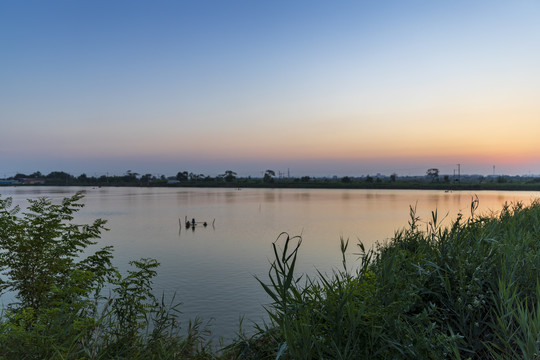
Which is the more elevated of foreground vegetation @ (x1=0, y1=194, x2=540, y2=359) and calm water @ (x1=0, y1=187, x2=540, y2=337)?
foreground vegetation @ (x1=0, y1=194, x2=540, y2=359)

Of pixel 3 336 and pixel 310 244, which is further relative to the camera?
pixel 310 244

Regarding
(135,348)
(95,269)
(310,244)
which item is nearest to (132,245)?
(310,244)

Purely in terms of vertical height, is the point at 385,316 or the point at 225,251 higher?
the point at 385,316

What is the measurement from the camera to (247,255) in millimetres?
26781

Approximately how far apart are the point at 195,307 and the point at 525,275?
1231 cm

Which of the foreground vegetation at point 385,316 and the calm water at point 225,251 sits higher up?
the foreground vegetation at point 385,316

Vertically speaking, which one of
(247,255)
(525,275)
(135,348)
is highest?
(525,275)

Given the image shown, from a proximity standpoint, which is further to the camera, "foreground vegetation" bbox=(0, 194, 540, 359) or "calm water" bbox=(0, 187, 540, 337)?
"calm water" bbox=(0, 187, 540, 337)

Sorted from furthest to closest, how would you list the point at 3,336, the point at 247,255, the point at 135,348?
the point at 247,255
the point at 135,348
the point at 3,336

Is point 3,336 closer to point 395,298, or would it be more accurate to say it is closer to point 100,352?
point 100,352

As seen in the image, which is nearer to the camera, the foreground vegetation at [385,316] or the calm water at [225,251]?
the foreground vegetation at [385,316]

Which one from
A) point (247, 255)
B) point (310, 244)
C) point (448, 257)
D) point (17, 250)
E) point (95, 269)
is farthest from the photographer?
point (310, 244)

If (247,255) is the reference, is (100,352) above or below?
above

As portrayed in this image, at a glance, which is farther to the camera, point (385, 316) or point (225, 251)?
point (225, 251)
